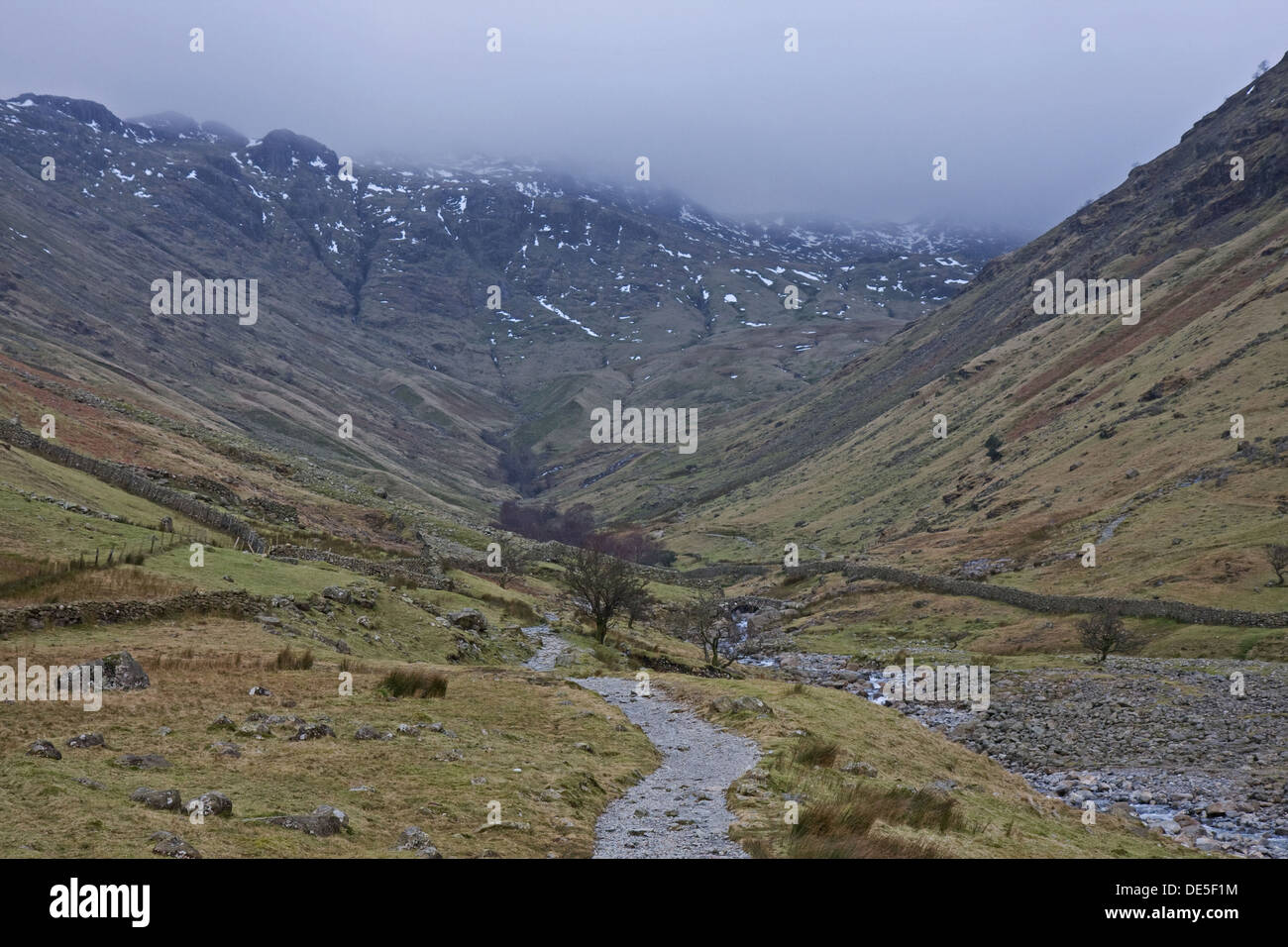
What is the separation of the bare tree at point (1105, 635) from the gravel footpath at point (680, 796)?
3668cm

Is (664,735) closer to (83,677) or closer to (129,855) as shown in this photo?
(83,677)

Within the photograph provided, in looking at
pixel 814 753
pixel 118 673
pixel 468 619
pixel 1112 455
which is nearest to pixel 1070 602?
pixel 1112 455

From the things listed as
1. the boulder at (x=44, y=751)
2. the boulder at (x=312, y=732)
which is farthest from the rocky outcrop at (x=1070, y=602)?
the boulder at (x=44, y=751)

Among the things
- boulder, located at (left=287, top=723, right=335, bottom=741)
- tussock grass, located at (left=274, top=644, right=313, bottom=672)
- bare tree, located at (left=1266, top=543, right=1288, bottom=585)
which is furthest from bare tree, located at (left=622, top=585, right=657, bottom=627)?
bare tree, located at (left=1266, top=543, right=1288, bottom=585)

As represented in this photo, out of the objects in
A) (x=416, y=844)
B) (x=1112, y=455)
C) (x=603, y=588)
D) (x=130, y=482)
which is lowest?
(x=416, y=844)

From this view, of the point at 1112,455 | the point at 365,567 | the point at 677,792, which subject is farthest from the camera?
the point at 1112,455

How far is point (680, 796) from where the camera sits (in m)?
21.3

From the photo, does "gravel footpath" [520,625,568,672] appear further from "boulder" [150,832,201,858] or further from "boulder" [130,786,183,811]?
"boulder" [150,832,201,858]

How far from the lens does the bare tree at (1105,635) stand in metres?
56.9

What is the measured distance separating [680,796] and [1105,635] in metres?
47.0

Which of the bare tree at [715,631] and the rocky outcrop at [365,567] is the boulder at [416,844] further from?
the bare tree at [715,631]

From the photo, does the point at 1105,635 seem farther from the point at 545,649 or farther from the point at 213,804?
the point at 213,804

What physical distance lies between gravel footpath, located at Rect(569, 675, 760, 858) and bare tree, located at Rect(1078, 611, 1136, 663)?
36.7m
